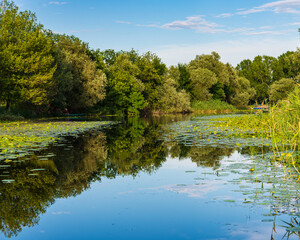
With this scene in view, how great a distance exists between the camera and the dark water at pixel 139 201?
5.27 meters

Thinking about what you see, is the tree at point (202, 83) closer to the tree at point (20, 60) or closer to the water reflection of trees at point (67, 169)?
the tree at point (20, 60)

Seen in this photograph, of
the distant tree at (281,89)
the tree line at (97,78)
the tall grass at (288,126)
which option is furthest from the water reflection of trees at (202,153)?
the distant tree at (281,89)

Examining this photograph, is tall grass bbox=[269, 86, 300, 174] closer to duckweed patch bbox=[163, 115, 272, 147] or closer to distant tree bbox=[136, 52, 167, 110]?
duckweed patch bbox=[163, 115, 272, 147]

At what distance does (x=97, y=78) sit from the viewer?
2256 inches

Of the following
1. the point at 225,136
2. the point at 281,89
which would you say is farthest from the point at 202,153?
the point at 281,89

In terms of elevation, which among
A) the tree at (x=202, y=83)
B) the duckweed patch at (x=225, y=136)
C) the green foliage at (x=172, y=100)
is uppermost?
the tree at (x=202, y=83)

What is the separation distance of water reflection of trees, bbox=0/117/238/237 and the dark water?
2 cm

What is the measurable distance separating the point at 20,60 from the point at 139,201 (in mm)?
33719

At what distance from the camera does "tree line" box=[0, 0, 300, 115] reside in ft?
125

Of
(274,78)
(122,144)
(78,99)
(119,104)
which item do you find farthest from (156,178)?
(274,78)

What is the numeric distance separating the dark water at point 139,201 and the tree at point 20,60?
28.1 metres

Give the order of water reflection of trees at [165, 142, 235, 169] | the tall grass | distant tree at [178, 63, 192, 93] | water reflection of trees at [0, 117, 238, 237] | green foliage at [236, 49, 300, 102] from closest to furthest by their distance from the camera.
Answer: water reflection of trees at [0, 117, 238, 237] → the tall grass → water reflection of trees at [165, 142, 235, 169] → distant tree at [178, 63, 192, 93] → green foliage at [236, 49, 300, 102]

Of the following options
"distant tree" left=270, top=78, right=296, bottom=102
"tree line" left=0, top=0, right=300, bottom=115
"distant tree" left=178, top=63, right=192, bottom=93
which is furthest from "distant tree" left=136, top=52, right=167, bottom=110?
"distant tree" left=270, top=78, right=296, bottom=102

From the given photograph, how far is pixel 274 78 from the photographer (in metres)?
121
